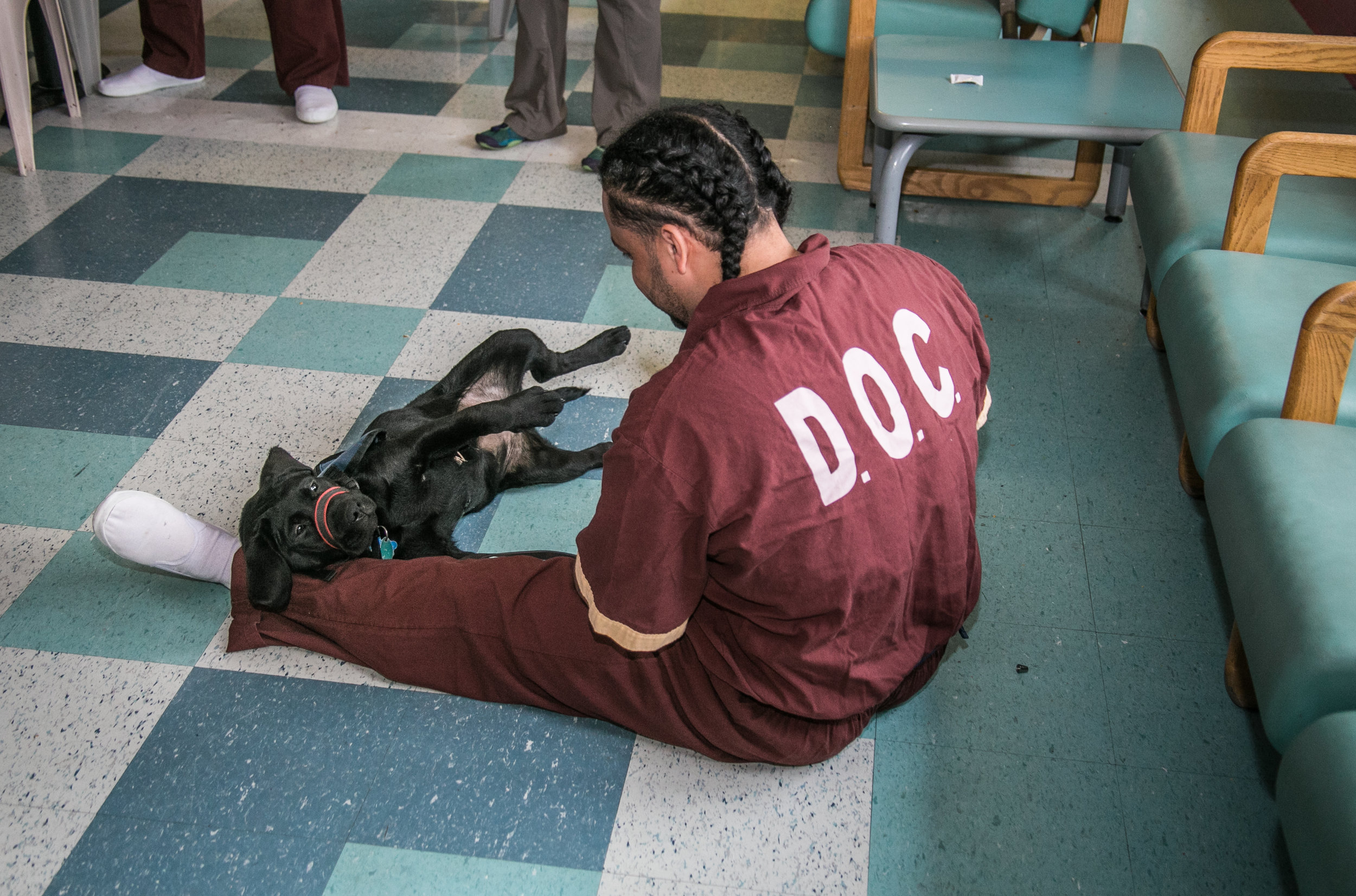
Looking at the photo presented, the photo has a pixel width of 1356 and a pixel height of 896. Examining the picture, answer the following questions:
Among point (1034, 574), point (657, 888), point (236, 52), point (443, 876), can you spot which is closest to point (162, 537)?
point (443, 876)

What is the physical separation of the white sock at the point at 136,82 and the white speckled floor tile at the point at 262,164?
16.7 inches

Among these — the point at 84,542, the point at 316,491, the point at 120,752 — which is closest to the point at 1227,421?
the point at 316,491

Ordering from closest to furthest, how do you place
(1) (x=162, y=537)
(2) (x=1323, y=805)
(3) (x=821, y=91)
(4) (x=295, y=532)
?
(2) (x=1323, y=805), (4) (x=295, y=532), (1) (x=162, y=537), (3) (x=821, y=91)

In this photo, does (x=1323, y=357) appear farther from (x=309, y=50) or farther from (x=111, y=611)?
(x=309, y=50)

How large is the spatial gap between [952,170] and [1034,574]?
169 centimetres

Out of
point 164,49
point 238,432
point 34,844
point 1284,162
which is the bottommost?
point 34,844

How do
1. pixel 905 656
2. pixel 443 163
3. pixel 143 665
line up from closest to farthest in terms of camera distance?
1. pixel 905 656
2. pixel 143 665
3. pixel 443 163

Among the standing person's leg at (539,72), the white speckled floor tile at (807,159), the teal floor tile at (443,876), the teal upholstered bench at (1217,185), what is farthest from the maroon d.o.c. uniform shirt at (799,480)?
the standing person's leg at (539,72)

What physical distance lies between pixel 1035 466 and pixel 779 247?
110 cm

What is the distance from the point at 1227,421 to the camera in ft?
5.37

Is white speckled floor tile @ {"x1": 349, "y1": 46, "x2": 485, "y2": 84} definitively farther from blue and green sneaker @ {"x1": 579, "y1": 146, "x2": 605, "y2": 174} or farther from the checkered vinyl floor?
blue and green sneaker @ {"x1": 579, "y1": 146, "x2": 605, "y2": 174}

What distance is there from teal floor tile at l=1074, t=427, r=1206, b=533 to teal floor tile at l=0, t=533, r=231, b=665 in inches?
65.2

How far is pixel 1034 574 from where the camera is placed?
1.90 m

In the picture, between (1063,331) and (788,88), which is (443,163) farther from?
(1063,331)
